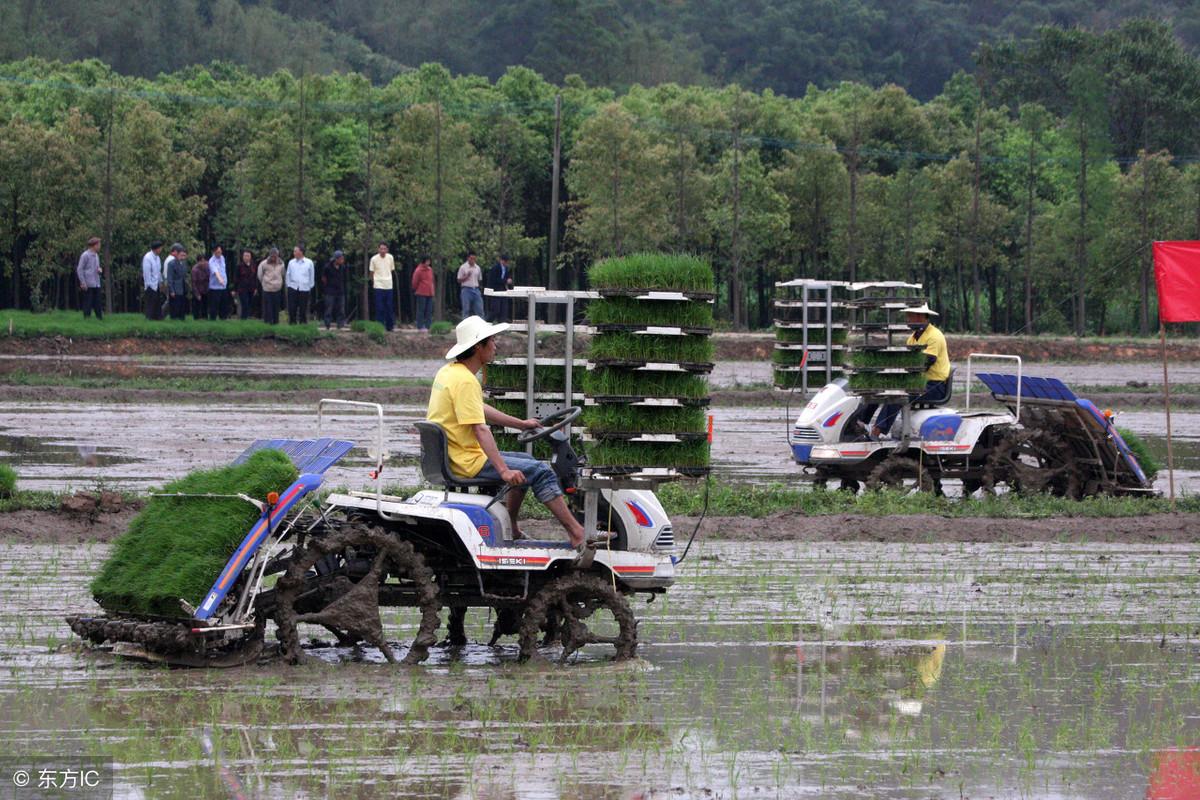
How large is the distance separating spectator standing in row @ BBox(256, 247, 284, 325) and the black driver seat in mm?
33709

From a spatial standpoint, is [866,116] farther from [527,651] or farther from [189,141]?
[527,651]

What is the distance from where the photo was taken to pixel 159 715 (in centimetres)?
996

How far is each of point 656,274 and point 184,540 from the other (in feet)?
13.3

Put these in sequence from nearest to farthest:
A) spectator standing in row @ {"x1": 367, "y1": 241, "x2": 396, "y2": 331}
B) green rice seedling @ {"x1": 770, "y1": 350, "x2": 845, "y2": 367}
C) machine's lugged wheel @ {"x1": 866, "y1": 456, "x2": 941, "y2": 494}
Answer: machine's lugged wheel @ {"x1": 866, "y1": 456, "x2": 941, "y2": 494} < green rice seedling @ {"x1": 770, "y1": 350, "x2": 845, "y2": 367} < spectator standing in row @ {"x1": 367, "y1": 241, "x2": 396, "y2": 331}

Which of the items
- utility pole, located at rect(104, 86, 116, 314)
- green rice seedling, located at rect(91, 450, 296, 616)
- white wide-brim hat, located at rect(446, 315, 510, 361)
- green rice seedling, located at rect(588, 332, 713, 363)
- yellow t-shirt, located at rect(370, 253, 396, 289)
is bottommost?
green rice seedling, located at rect(91, 450, 296, 616)

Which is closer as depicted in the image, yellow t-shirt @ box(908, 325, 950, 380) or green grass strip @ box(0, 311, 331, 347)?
yellow t-shirt @ box(908, 325, 950, 380)

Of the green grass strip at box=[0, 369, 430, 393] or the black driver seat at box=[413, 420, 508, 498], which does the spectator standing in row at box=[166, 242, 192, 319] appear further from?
the black driver seat at box=[413, 420, 508, 498]

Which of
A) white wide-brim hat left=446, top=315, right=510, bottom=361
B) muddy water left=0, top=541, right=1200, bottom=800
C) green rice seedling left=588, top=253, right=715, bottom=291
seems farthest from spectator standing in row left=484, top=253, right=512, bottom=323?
white wide-brim hat left=446, top=315, right=510, bottom=361

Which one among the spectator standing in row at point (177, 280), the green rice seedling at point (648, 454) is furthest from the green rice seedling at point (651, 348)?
the spectator standing in row at point (177, 280)

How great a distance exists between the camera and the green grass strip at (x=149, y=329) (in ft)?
136

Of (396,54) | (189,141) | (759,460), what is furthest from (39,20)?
(759,460)

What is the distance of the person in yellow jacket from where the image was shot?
836 inches

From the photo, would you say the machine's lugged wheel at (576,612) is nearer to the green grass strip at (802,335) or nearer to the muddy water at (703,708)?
the muddy water at (703,708)

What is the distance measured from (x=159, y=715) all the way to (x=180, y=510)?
5.78ft
